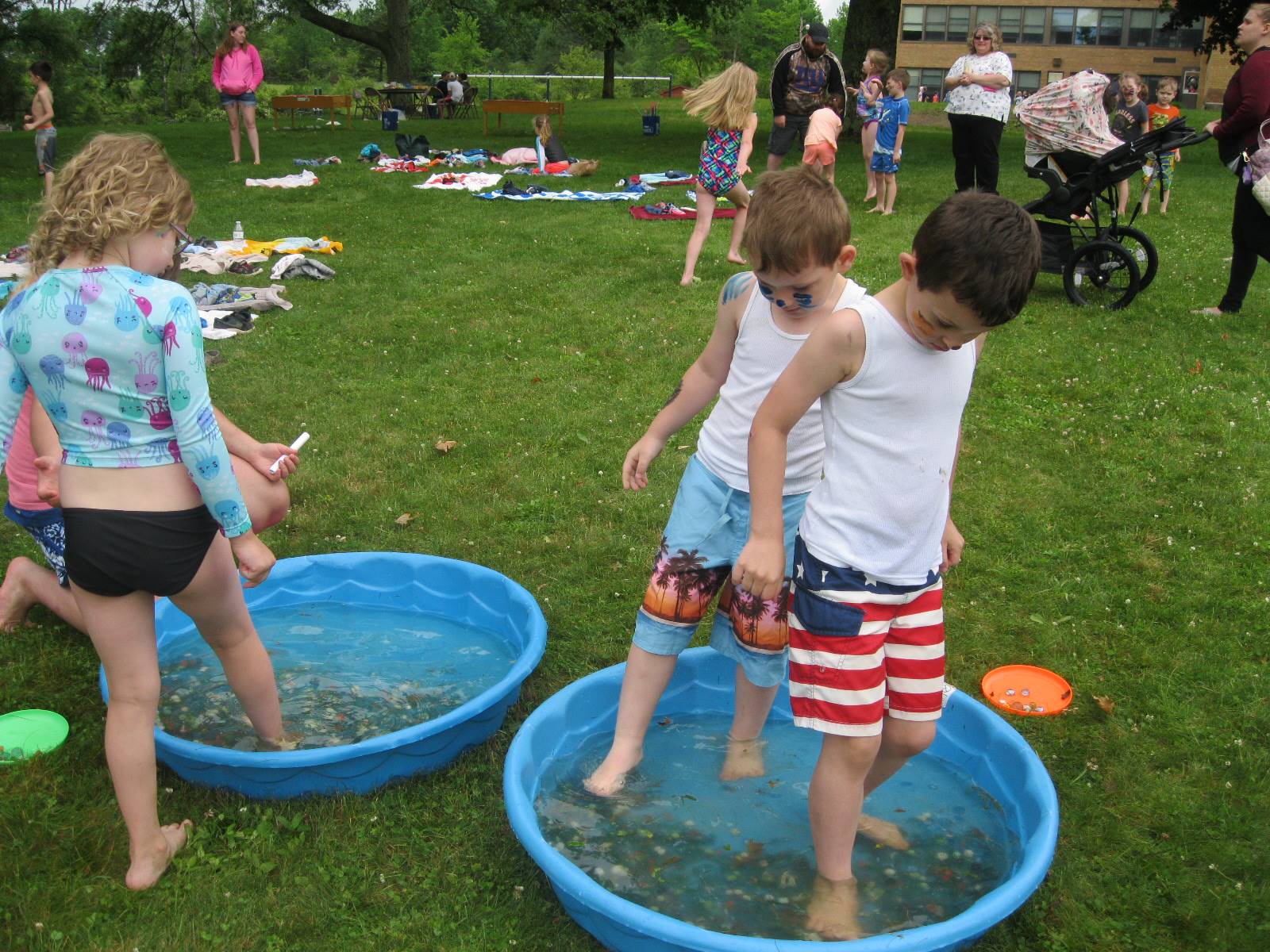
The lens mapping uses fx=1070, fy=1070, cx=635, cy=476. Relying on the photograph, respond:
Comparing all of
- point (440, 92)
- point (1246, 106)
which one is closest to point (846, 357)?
point (1246, 106)

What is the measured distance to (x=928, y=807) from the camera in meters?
3.27

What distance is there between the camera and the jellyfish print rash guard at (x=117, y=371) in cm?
243

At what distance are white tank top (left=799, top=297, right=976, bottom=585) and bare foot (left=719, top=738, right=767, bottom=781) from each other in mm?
1122

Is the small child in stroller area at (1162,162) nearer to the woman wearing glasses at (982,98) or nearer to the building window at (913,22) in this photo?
the woman wearing glasses at (982,98)

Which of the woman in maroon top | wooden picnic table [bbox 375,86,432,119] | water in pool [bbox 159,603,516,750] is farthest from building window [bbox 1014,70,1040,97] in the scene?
water in pool [bbox 159,603,516,750]

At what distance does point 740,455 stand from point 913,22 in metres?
67.4

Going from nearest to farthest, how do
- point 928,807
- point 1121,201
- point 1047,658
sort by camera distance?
point 928,807, point 1047,658, point 1121,201

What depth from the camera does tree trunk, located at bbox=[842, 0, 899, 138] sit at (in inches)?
741

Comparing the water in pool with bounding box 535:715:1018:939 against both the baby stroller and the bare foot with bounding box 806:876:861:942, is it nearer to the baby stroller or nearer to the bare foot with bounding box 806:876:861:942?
the bare foot with bounding box 806:876:861:942

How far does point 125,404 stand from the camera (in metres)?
2.50

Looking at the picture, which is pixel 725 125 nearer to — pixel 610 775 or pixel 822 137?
pixel 822 137

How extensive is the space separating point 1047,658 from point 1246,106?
222 inches

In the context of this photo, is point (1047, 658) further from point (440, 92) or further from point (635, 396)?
point (440, 92)

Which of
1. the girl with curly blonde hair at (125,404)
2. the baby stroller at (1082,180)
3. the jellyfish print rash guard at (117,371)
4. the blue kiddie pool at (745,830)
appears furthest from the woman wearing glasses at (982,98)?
the jellyfish print rash guard at (117,371)
